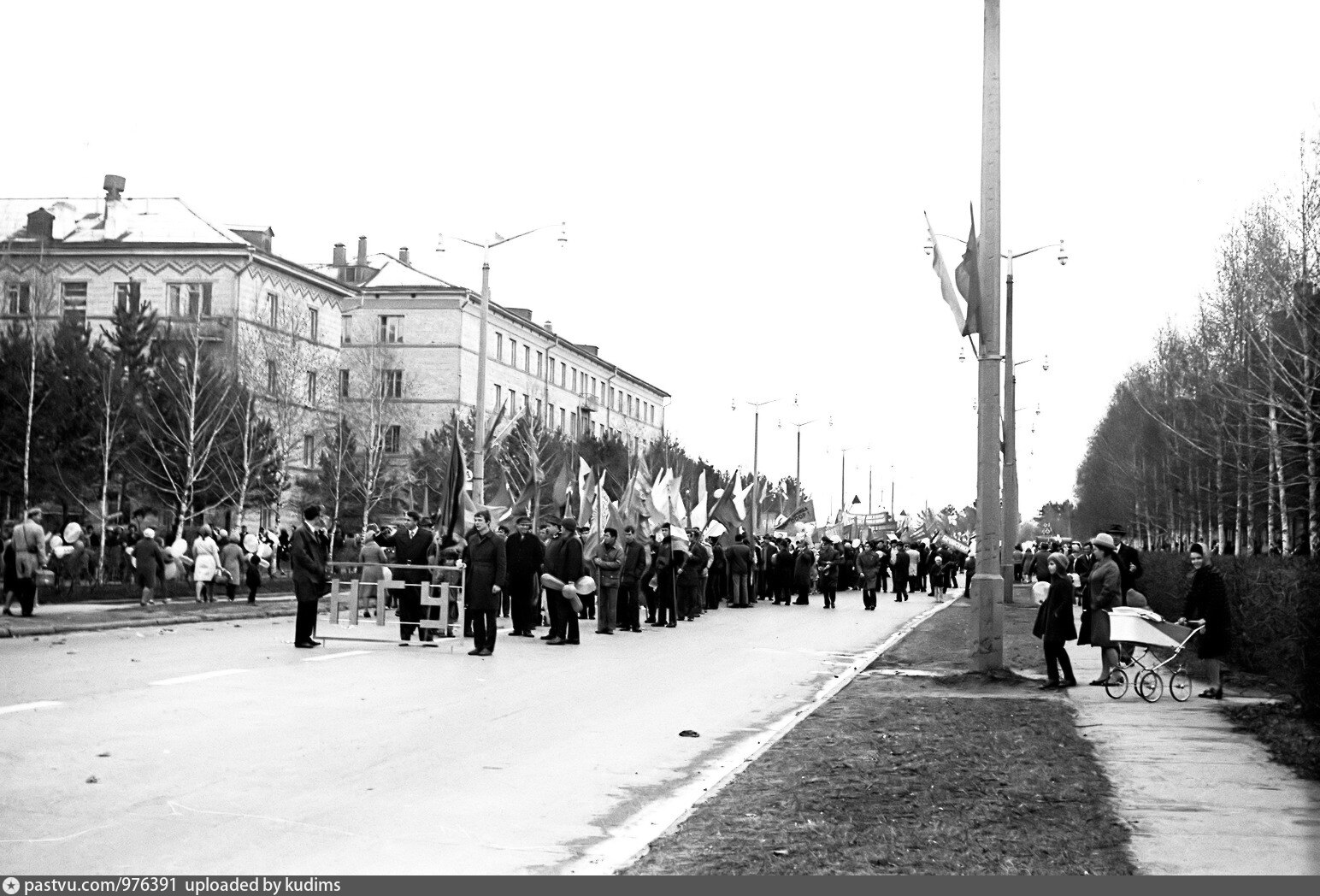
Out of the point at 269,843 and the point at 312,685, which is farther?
the point at 312,685

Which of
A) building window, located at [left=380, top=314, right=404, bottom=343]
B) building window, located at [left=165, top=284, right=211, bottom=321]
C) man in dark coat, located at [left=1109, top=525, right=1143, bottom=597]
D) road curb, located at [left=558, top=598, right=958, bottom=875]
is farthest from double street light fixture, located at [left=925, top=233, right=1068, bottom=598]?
building window, located at [left=380, top=314, right=404, bottom=343]

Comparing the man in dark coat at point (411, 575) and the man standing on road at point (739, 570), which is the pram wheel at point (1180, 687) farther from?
the man standing on road at point (739, 570)

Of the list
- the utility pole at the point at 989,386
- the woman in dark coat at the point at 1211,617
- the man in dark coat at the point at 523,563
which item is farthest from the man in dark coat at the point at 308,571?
the woman in dark coat at the point at 1211,617

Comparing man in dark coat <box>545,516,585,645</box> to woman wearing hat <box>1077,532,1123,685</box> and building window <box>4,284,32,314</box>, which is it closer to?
woman wearing hat <box>1077,532,1123,685</box>

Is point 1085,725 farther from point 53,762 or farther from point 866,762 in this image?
point 53,762

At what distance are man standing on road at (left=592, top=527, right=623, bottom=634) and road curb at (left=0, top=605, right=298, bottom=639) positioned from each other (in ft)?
21.4

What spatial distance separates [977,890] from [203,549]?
85.3 ft

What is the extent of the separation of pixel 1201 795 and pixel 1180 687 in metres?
6.80

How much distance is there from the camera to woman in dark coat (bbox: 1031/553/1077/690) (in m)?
16.5

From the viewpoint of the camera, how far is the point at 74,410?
47.2 meters

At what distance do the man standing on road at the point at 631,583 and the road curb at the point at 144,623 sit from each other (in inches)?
259

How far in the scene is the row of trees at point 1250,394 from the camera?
112 feet

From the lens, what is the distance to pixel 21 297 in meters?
49.5

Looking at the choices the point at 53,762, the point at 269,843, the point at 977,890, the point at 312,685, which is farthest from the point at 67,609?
the point at 977,890
